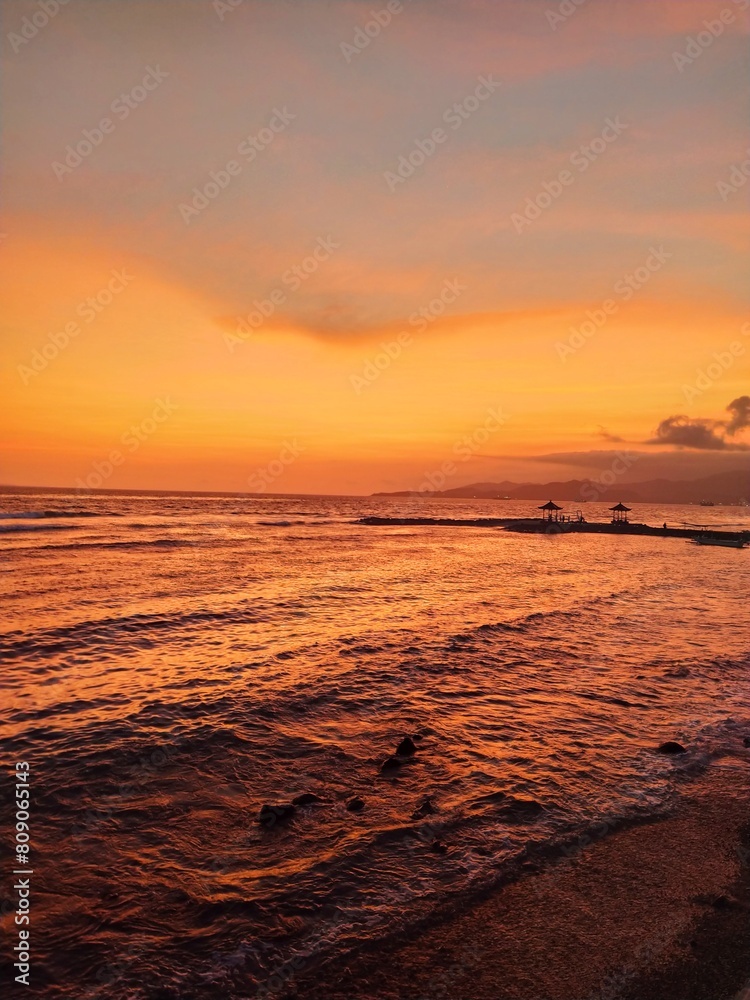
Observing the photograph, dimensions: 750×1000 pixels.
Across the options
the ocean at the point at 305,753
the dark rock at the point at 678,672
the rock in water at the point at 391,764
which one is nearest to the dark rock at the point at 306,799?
the ocean at the point at 305,753

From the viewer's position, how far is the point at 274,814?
9.76m

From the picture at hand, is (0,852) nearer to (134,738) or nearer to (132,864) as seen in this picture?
(132,864)

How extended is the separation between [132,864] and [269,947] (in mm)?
2813

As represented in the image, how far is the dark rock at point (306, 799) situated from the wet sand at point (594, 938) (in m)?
3.58

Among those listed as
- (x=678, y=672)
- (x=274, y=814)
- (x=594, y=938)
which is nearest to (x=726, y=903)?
(x=594, y=938)

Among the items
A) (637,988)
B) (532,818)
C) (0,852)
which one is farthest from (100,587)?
(637,988)

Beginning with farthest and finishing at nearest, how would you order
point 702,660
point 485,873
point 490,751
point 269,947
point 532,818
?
point 702,660
point 490,751
point 532,818
point 485,873
point 269,947

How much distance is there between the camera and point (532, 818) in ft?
32.1

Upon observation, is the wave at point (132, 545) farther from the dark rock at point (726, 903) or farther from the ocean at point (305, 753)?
the dark rock at point (726, 903)

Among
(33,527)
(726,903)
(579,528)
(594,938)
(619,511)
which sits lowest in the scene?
(594,938)

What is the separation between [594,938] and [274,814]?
206 inches

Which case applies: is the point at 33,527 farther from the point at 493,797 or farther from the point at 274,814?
the point at 493,797

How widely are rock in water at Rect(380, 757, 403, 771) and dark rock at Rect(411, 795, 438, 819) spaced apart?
4.53ft

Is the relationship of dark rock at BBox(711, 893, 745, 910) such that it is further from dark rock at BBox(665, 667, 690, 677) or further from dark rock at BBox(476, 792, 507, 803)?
dark rock at BBox(665, 667, 690, 677)
